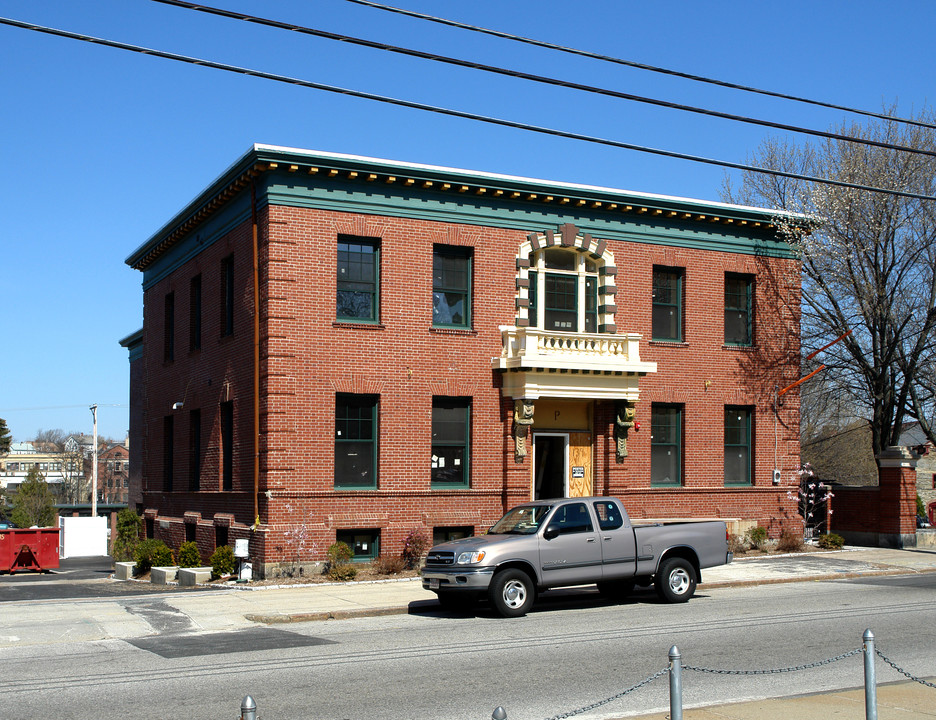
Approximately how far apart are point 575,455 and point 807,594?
7.90 meters

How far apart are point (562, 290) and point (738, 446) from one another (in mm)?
6906

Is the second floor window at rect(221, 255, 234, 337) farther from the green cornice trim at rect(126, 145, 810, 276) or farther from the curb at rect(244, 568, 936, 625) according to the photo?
the curb at rect(244, 568, 936, 625)

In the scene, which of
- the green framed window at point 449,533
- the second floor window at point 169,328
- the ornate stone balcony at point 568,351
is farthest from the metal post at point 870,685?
the second floor window at point 169,328

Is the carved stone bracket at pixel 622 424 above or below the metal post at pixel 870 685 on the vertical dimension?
above

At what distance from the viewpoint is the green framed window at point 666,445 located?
27.4 metres

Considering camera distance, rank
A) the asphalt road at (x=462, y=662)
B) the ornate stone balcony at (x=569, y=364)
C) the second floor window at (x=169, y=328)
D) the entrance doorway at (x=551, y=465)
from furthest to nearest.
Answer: the second floor window at (x=169, y=328) → the entrance doorway at (x=551, y=465) → the ornate stone balcony at (x=569, y=364) → the asphalt road at (x=462, y=662)

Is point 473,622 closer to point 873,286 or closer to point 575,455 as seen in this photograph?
point 575,455

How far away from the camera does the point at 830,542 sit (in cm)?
2816

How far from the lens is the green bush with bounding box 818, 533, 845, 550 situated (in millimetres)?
28156

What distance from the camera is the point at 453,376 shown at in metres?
24.9

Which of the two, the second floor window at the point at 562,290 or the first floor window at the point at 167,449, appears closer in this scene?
the second floor window at the point at 562,290

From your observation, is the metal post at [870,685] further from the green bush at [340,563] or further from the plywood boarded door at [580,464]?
the plywood boarded door at [580,464]

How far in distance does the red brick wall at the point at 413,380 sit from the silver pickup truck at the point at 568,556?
639 centimetres

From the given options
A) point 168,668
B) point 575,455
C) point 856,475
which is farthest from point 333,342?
point 856,475
